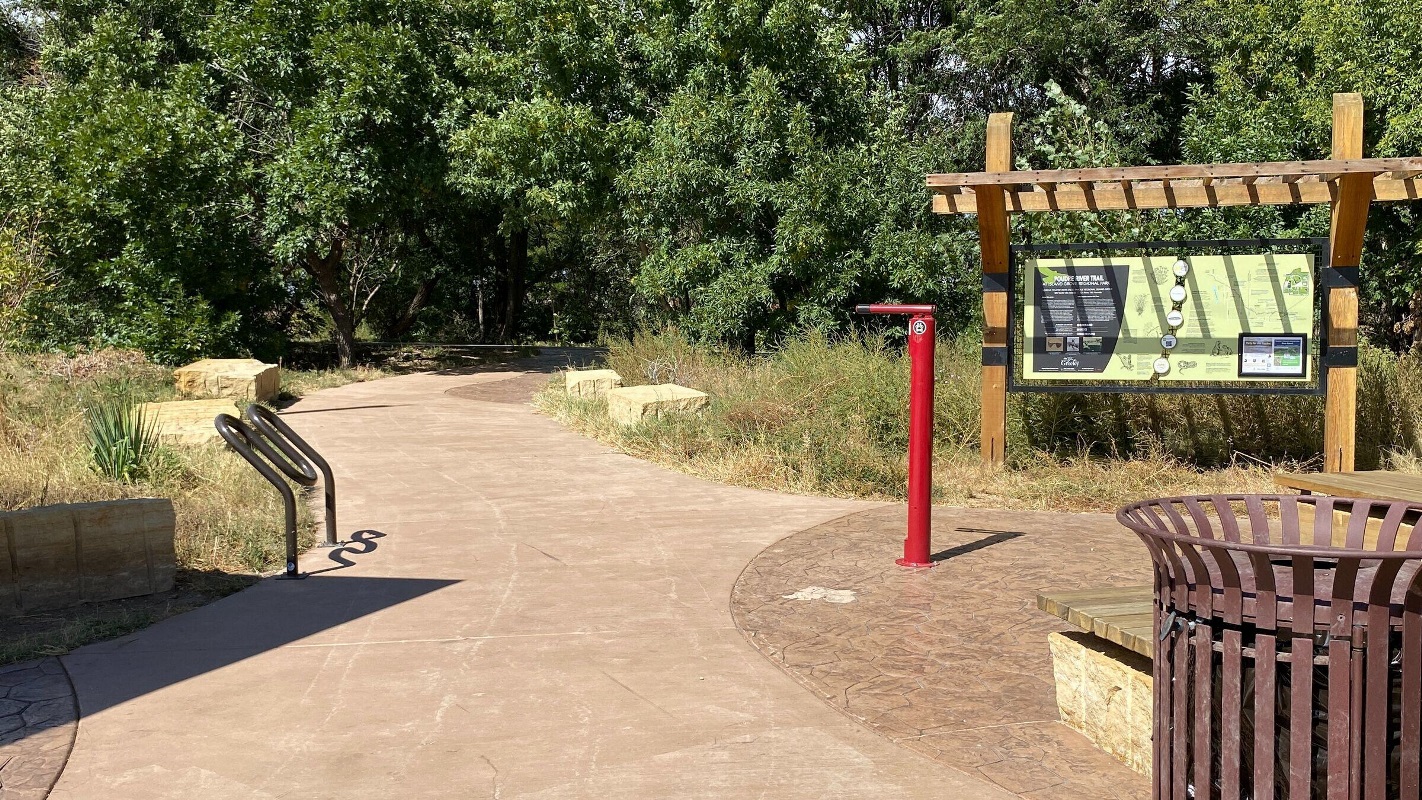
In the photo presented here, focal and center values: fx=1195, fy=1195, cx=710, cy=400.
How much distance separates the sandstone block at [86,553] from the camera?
6262mm

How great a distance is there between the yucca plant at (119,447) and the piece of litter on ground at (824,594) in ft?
16.8

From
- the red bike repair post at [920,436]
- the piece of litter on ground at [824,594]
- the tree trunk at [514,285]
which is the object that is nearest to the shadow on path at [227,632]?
the piece of litter on ground at [824,594]

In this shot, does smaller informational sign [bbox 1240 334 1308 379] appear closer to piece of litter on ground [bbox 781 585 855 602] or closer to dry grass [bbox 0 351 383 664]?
piece of litter on ground [bbox 781 585 855 602]

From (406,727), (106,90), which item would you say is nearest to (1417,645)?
(406,727)

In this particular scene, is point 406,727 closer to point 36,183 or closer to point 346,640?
point 346,640

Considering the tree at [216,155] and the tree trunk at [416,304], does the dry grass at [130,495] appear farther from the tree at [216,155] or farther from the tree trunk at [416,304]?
the tree trunk at [416,304]

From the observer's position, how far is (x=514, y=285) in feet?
97.6

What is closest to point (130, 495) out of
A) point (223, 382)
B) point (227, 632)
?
point (227, 632)

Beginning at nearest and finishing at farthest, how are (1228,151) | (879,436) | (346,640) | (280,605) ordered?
(346,640) → (280,605) → (879,436) → (1228,151)

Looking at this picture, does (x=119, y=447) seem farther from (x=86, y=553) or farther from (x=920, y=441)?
(x=920, y=441)

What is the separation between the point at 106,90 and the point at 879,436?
14977mm

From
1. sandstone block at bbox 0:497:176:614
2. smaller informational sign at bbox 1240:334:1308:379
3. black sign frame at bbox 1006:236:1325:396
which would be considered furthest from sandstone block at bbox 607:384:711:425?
sandstone block at bbox 0:497:176:614

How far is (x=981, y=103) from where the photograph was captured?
2327 centimetres

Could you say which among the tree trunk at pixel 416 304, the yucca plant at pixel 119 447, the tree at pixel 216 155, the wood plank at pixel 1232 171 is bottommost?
the yucca plant at pixel 119 447
